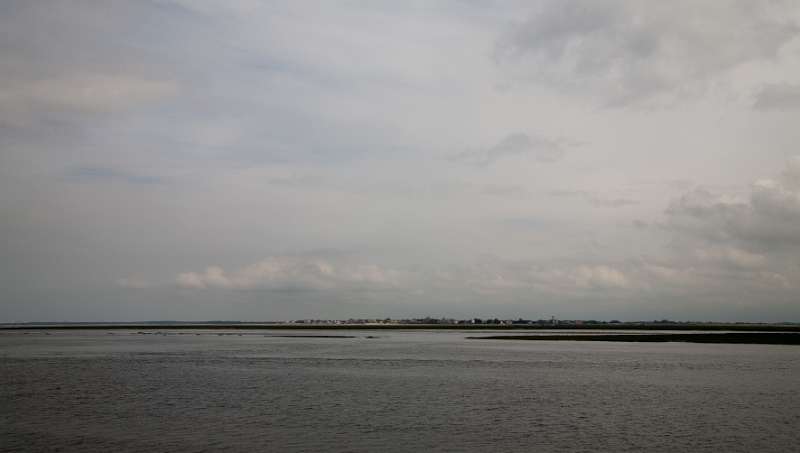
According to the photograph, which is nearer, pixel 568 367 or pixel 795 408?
pixel 795 408

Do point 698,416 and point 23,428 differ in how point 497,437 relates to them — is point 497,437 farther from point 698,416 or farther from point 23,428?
point 23,428

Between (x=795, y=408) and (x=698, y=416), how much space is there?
23.9ft

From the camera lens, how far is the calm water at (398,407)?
30.5 metres

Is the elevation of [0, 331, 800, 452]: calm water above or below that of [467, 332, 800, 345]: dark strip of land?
below

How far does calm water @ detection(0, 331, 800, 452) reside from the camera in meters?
30.5

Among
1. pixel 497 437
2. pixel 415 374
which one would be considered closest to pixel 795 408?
pixel 497 437

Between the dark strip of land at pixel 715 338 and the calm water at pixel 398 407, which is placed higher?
the dark strip of land at pixel 715 338

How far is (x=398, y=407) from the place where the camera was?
40656mm

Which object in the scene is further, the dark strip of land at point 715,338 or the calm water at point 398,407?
the dark strip of land at point 715,338

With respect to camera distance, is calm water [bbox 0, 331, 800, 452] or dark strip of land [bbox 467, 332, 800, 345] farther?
dark strip of land [bbox 467, 332, 800, 345]

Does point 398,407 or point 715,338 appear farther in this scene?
point 715,338

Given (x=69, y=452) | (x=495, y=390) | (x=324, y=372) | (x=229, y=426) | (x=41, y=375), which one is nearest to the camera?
(x=69, y=452)

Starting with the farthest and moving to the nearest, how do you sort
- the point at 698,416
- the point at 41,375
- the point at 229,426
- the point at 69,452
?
the point at 41,375 < the point at 698,416 < the point at 229,426 < the point at 69,452

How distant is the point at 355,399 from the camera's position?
44.2m
